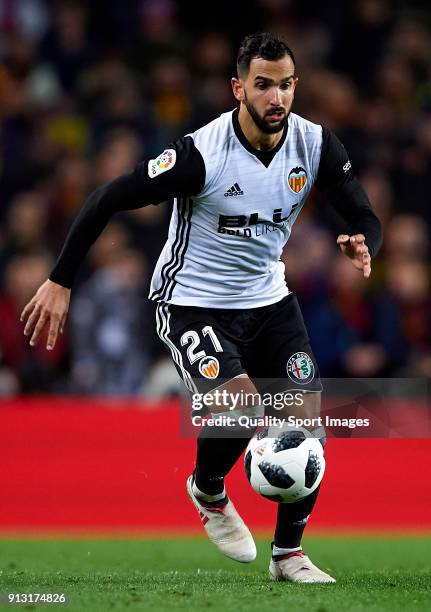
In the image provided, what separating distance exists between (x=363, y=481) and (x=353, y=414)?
4.30 feet

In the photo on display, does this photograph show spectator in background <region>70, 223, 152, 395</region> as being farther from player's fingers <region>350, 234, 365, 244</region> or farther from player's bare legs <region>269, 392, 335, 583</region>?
player's fingers <region>350, 234, 365, 244</region>

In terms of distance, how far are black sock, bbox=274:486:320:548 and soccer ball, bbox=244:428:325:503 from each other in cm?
29

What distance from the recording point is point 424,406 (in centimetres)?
968

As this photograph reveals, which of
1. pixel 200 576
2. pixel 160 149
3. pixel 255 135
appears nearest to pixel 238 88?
pixel 255 135

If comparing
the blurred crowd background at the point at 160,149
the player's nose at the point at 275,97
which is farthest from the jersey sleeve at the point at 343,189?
the blurred crowd background at the point at 160,149

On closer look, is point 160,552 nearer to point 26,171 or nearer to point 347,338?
point 347,338

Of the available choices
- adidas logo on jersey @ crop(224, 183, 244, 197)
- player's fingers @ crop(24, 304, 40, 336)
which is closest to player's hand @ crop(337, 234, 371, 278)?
adidas logo on jersey @ crop(224, 183, 244, 197)

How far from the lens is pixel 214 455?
6262 mm

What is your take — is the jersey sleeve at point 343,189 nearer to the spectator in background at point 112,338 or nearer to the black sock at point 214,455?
the black sock at point 214,455

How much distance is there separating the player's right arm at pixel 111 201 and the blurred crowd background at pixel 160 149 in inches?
169

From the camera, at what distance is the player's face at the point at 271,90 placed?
5836mm

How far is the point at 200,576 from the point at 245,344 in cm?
124

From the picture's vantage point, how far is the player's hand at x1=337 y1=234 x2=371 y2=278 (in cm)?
579

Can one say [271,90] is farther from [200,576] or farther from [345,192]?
[200,576]
